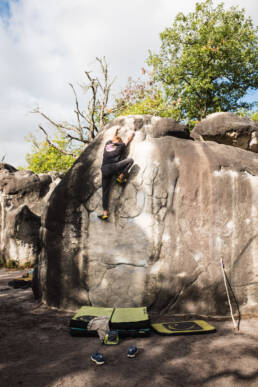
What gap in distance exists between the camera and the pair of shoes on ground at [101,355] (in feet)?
11.6

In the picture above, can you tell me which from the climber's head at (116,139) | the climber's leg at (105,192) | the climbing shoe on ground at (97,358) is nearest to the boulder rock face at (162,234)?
the climber's leg at (105,192)

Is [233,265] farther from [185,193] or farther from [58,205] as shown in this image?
[58,205]

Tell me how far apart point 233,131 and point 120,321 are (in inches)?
184

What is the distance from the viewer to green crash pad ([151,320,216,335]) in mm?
4395

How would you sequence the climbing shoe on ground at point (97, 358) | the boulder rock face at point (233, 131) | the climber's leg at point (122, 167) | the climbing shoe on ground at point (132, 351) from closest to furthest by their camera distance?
1. the climbing shoe on ground at point (97, 358)
2. the climbing shoe on ground at point (132, 351)
3. the climber's leg at point (122, 167)
4. the boulder rock face at point (233, 131)

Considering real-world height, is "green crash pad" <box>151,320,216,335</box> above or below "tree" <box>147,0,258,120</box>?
below

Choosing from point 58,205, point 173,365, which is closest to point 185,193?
point 58,205

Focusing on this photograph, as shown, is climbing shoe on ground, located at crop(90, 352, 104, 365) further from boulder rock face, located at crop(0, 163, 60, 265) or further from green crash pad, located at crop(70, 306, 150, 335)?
boulder rock face, located at crop(0, 163, 60, 265)

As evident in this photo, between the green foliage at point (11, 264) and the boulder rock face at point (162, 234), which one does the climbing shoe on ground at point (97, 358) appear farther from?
the green foliage at point (11, 264)

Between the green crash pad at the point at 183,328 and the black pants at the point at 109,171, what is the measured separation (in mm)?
2316

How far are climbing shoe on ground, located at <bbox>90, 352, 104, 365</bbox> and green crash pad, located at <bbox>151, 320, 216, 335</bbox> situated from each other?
46.4 inches

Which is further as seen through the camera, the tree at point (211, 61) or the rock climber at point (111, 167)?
the tree at point (211, 61)

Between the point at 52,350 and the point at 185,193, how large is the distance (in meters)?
3.41

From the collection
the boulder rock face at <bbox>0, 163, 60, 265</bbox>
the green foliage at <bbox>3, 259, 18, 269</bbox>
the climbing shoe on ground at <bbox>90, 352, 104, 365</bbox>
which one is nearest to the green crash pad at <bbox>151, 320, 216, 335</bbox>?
the climbing shoe on ground at <bbox>90, 352, 104, 365</bbox>
